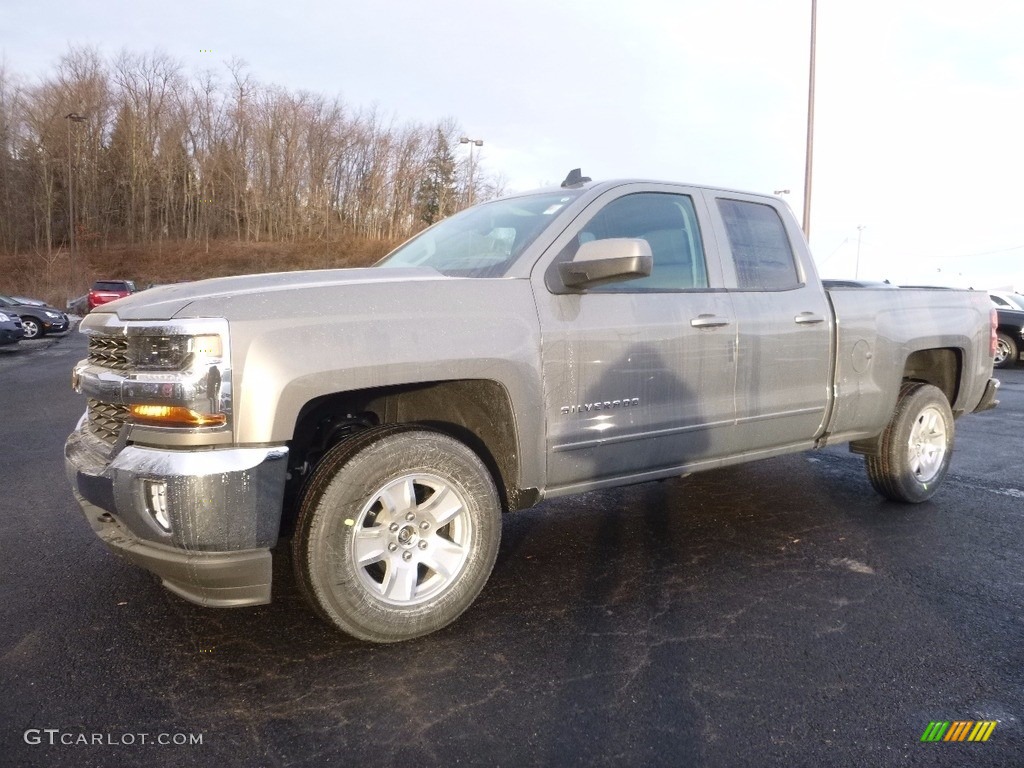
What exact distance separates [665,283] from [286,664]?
241 centimetres

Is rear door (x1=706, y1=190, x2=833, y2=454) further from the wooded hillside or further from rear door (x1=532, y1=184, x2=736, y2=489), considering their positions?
the wooded hillside

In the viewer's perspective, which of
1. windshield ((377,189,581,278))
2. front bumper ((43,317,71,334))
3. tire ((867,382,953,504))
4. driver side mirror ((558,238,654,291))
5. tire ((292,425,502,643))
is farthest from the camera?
front bumper ((43,317,71,334))

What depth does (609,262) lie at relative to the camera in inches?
123

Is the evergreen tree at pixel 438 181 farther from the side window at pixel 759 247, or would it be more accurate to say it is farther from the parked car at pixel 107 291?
the side window at pixel 759 247

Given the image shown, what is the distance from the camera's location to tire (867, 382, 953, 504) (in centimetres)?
482

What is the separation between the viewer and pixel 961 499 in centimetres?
516

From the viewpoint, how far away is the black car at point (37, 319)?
21.8 m

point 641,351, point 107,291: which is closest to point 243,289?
point 641,351

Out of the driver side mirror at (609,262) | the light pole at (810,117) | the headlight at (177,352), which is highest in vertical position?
the light pole at (810,117)

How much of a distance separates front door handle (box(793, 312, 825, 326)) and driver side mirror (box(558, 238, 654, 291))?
142 centimetres

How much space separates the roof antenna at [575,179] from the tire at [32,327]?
22816mm

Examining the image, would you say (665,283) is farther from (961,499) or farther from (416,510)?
(961,499)

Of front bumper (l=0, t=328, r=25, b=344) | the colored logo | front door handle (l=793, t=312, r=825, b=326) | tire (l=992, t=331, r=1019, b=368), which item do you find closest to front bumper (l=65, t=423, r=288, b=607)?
the colored logo

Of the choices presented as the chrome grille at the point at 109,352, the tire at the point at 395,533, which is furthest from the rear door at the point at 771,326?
the chrome grille at the point at 109,352
